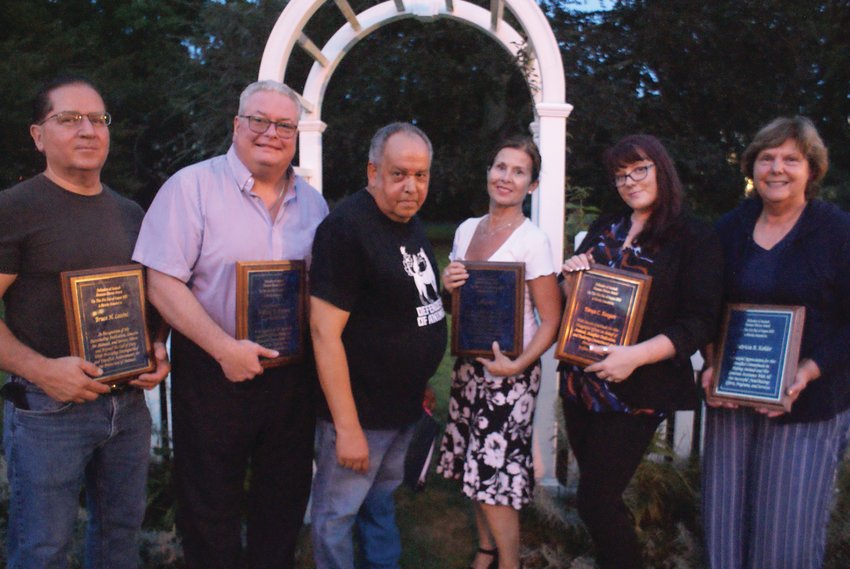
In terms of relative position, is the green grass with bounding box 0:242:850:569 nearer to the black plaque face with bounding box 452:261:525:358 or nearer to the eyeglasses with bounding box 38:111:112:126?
the black plaque face with bounding box 452:261:525:358

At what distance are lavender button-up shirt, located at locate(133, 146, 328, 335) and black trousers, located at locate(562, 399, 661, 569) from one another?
1.50 meters

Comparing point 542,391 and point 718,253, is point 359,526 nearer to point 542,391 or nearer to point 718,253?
point 542,391

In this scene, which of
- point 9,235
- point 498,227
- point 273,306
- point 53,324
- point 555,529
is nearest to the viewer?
point 9,235

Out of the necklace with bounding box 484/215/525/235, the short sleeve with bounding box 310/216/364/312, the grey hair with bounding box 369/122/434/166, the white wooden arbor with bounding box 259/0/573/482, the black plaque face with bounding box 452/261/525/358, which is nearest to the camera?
the short sleeve with bounding box 310/216/364/312

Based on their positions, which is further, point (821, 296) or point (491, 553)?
point (491, 553)

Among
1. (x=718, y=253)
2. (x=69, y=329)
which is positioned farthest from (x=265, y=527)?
(x=718, y=253)

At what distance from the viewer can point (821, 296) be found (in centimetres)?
250

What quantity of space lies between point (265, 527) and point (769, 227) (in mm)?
2523

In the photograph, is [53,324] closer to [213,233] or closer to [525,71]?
[213,233]

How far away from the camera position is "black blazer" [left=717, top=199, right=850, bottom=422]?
2.47 meters

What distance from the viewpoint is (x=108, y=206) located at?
8.34 ft

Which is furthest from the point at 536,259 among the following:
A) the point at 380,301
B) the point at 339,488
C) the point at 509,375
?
the point at 339,488

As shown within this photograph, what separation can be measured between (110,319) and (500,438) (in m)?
1.78

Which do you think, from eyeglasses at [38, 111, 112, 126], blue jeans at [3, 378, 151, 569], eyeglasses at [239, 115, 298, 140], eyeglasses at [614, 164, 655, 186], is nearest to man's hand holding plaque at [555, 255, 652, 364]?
eyeglasses at [614, 164, 655, 186]
